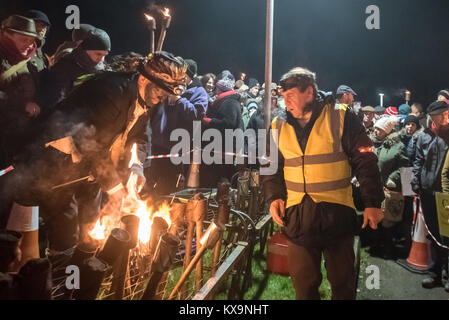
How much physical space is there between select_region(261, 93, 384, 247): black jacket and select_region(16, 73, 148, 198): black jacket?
2137 mm

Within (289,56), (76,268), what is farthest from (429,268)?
(289,56)

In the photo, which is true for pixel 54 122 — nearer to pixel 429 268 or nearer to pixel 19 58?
pixel 19 58

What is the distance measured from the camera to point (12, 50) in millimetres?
4090

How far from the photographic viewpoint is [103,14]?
15.1m

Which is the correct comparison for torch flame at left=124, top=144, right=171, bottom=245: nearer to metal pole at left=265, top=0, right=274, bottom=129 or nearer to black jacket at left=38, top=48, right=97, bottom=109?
black jacket at left=38, top=48, right=97, bottom=109

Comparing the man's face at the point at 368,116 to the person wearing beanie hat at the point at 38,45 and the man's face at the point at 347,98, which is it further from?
the person wearing beanie hat at the point at 38,45

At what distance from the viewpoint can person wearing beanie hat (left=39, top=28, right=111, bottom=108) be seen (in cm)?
449

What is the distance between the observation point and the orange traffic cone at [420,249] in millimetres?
5332

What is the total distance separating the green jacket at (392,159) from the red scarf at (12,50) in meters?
6.60

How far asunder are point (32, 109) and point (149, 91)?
167 cm

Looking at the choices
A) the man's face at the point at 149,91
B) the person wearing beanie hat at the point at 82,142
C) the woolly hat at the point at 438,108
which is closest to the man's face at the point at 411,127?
the woolly hat at the point at 438,108

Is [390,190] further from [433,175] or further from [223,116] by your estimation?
[223,116]

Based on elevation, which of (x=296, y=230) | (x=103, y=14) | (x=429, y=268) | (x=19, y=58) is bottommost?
(x=429, y=268)
